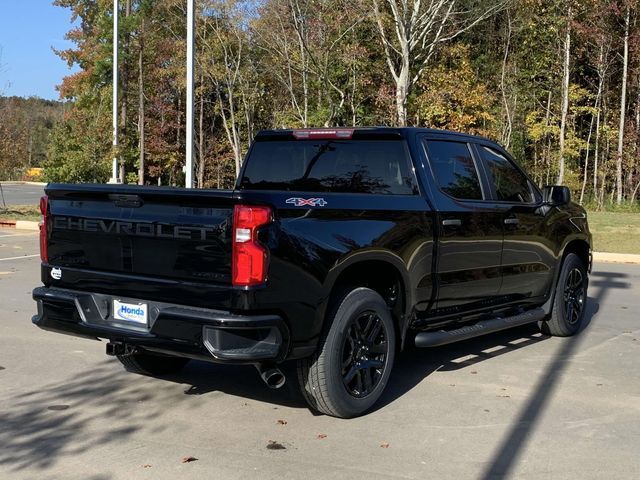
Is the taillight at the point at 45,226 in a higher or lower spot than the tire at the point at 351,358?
higher

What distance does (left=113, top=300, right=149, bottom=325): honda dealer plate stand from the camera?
4480 millimetres

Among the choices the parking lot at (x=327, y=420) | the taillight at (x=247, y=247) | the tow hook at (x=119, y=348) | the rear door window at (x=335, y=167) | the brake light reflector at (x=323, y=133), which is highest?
the brake light reflector at (x=323, y=133)

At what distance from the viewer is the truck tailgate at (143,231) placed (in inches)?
165

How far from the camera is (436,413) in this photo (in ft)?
16.4

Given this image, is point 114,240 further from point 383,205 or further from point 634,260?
point 634,260

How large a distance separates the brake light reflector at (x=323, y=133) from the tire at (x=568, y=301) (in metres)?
3.08

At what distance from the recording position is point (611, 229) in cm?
1841

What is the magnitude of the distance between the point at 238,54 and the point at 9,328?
980 inches

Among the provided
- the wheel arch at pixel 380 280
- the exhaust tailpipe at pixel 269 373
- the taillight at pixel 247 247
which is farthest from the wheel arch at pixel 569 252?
→ the taillight at pixel 247 247

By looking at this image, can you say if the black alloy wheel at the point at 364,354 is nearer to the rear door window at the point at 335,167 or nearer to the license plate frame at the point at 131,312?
the rear door window at the point at 335,167

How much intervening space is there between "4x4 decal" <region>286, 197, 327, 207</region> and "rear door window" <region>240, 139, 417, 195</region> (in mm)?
1062

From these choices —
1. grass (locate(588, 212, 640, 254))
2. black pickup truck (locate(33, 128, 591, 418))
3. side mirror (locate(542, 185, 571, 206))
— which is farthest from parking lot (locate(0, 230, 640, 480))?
grass (locate(588, 212, 640, 254))

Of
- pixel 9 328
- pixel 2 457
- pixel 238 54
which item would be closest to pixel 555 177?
pixel 238 54

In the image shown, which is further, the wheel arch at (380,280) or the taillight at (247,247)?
the wheel arch at (380,280)
